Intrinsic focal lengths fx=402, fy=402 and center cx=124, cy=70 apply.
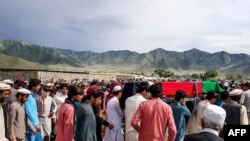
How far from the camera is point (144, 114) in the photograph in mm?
6930

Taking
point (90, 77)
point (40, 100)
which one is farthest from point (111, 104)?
point (90, 77)

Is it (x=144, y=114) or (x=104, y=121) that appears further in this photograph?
(x=104, y=121)

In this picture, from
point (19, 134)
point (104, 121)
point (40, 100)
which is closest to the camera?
point (19, 134)

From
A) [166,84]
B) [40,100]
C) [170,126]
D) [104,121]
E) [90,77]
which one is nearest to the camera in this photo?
[170,126]

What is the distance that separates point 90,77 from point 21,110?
275 ft

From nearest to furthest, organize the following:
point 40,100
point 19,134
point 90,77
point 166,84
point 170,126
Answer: point 170,126 → point 19,134 → point 40,100 → point 166,84 → point 90,77

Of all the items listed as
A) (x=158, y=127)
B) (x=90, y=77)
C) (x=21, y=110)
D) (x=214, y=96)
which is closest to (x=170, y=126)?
(x=158, y=127)

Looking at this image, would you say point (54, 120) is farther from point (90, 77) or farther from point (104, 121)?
point (90, 77)

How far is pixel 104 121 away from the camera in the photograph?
8320 millimetres

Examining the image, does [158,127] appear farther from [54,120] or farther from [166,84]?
[166,84]

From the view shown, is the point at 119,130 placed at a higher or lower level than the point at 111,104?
lower

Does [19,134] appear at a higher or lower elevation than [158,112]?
lower

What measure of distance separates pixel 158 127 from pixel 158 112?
26cm

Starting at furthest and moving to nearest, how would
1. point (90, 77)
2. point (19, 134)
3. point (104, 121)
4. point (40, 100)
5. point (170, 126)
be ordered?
point (90, 77) → point (40, 100) → point (104, 121) → point (19, 134) → point (170, 126)
